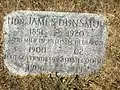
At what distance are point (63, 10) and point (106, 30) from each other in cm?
46

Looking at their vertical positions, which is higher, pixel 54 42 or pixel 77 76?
pixel 54 42

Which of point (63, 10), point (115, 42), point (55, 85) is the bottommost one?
point (55, 85)

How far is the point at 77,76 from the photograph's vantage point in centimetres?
457

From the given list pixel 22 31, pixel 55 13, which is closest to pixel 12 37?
pixel 22 31

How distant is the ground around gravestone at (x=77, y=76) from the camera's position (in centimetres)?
457

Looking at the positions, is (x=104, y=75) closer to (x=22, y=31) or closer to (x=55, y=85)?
(x=55, y=85)

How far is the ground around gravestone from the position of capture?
15.0 ft

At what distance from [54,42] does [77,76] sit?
40cm

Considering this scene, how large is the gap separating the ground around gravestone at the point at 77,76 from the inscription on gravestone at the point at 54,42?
0.05 m

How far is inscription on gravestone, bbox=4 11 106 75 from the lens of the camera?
4543 millimetres

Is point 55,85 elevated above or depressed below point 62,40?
below

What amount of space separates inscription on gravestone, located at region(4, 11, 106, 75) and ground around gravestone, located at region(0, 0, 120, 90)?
0.17 ft

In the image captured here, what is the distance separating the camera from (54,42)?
4.56 m

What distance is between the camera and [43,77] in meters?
4.58
